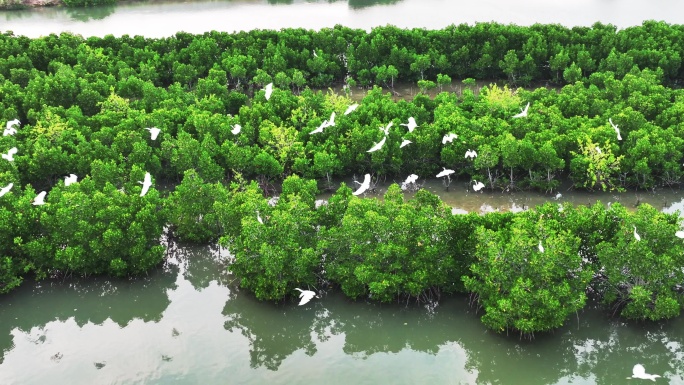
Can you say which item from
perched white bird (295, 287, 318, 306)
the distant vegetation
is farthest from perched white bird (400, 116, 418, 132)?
perched white bird (295, 287, 318, 306)

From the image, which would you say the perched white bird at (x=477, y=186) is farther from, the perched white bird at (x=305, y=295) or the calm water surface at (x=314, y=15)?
the calm water surface at (x=314, y=15)

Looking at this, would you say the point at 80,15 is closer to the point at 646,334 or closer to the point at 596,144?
the point at 596,144

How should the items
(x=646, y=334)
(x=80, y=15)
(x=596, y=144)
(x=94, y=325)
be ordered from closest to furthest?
(x=646, y=334), (x=94, y=325), (x=596, y=144), (x=80, y=15)

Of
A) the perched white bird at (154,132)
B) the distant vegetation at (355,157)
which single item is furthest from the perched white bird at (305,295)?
the perched white bird at (154,132)

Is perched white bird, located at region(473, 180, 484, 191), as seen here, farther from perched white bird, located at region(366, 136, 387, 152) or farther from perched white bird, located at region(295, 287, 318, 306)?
perched white bird, located at region(295, 287, 318, 306)

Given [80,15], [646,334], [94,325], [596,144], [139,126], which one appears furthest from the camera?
[80,15]

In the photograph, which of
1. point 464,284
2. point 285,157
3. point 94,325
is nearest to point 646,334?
point 464,284

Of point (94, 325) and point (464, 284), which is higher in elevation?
point (464, 284)
